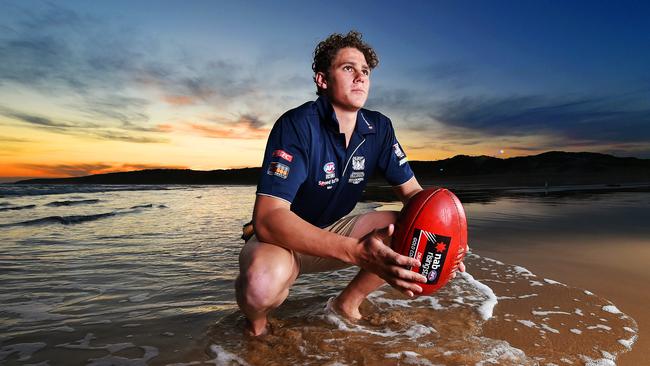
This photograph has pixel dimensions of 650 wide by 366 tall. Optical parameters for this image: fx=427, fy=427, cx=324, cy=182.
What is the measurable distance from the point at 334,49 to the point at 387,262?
158 centimetres

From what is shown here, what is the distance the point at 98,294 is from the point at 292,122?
2.39m

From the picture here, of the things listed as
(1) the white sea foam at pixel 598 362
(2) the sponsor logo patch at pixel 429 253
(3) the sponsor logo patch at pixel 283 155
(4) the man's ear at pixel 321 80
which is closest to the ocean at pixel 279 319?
(1) the white sea foam at pixel 598 362

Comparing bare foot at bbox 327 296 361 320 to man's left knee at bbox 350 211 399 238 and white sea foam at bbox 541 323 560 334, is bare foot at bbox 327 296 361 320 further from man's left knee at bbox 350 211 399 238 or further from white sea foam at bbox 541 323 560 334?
white sea foam at bbox 541 323 560 334

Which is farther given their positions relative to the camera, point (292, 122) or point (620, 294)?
point (620, 294)

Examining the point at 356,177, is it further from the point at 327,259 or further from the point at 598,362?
the point at 598,362

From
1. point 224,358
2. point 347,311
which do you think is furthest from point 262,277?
point 347,311

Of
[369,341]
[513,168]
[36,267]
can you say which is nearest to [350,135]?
[369,341]

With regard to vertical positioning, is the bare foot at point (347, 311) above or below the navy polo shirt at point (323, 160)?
below

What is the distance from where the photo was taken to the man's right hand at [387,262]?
1.84 meters

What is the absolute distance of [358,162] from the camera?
282cm

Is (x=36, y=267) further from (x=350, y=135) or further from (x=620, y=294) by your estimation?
(x=620, y=294)

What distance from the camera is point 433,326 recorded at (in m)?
2.73

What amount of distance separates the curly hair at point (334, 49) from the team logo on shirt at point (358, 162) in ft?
1.78

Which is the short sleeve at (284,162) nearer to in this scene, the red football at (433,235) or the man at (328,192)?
the man at (328,192)
